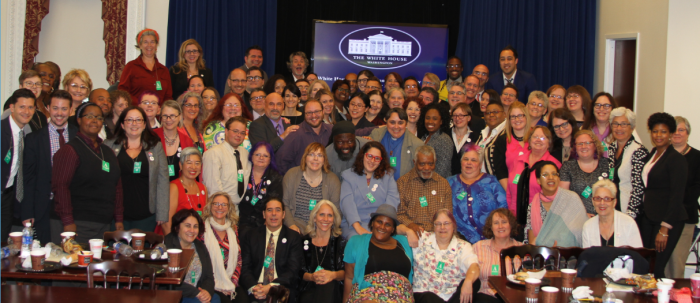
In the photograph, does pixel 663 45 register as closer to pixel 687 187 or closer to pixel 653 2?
pixel 653 2

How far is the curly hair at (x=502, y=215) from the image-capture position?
3994 mm

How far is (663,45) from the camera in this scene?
21.7 feet

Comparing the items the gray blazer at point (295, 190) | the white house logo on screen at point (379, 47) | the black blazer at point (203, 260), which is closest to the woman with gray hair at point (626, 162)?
the gray blazer at point (295, 190)

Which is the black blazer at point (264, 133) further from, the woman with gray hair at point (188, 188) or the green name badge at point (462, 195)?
the green name badge at point (462, 195)

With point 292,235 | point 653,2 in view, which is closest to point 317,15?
point 653,2

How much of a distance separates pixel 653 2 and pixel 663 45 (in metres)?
0.60

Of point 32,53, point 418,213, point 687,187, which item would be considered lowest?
point 418,213

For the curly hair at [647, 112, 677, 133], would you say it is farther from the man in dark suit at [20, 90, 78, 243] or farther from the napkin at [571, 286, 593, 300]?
the man in dark suit at [20, 90, 78, 243]

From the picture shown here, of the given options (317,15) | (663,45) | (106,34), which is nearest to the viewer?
(663,45)

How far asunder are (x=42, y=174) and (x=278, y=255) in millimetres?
1764

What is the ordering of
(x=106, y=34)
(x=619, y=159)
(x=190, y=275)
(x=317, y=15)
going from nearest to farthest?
(x=190, y=275) → (x=619, y=159) → (x=106, y=34) → (x=317, y=15)

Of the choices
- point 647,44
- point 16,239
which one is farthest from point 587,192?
point 16,239

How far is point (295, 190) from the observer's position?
14.9ft

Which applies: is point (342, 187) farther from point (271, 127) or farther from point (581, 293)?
point (581, 293)
